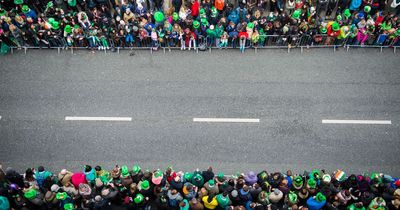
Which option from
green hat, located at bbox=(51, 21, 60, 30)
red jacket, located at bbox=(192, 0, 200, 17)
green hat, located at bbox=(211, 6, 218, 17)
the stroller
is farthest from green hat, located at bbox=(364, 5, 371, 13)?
green hat, located at bbox=(51, 21, 60, 30)

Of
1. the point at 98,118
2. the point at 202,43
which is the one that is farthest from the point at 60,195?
the point at 202,43

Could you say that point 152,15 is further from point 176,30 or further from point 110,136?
point 110,136

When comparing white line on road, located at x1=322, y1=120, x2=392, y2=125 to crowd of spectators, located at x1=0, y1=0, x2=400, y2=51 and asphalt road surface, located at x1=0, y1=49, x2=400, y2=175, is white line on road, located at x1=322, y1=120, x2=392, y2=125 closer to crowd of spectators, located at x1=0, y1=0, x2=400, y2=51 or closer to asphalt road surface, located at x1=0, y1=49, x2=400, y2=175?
asphalt road surface, located at x1=0, y1=49, x2=400, y2=175

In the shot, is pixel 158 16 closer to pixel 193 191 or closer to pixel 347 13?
pixel 347 13

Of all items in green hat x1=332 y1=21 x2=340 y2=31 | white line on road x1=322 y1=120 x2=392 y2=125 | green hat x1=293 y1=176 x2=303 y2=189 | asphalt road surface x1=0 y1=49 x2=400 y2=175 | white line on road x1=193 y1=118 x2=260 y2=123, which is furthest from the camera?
green hat x1=332 y1=21 x2=340 y2=31

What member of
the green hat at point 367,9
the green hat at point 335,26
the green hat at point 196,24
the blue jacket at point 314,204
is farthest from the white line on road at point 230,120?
the green hat at point 367,9

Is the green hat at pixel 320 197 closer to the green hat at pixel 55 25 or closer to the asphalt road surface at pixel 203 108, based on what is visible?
the asphalt road surface at pixel 203 108

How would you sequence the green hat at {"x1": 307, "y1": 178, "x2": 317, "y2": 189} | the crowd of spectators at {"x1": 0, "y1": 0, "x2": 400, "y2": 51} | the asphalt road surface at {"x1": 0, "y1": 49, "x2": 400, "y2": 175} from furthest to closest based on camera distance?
the crowd of spectators at {"x1": 0, "y1": 0, "x2": 400, "y2": 51} < the asphalt road surface at {"x1": 0, "y1": 49, "x2": 400, "y2": 175} < the green hat at {"x1": 307, "y1": 178, "x2": 317, "y2": 189}
